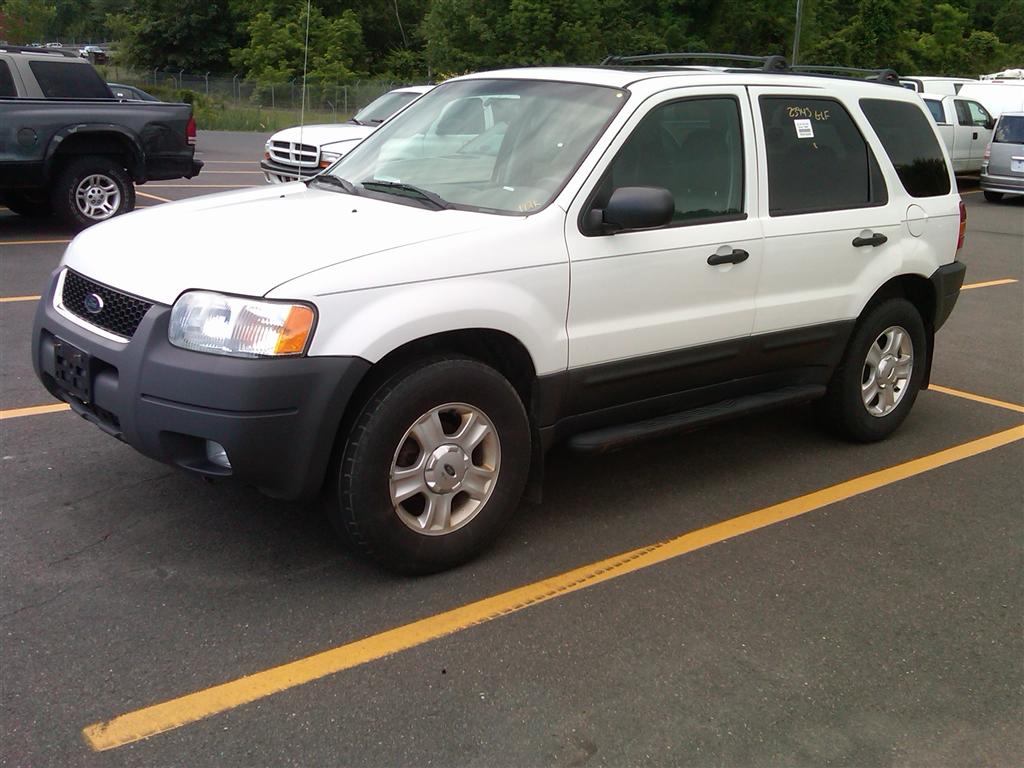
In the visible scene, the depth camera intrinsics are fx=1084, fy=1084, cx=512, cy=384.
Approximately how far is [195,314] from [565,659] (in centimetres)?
168

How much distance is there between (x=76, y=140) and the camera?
11.0 m

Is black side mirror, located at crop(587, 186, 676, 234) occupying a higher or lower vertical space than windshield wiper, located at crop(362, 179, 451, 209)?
higher

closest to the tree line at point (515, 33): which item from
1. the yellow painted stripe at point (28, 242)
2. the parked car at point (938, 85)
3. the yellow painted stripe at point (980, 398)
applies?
the parked car at point (938, 85)

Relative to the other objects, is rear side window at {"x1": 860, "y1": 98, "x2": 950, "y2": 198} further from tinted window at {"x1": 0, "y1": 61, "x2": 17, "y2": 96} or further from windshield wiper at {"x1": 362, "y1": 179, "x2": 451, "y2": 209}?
tinted window at {"x1": 0, "y1": 61, "x2": 17, "y2": 96}

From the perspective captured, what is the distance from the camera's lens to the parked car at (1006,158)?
19.1 meters

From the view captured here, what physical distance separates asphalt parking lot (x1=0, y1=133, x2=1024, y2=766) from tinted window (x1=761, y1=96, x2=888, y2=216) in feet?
4.40

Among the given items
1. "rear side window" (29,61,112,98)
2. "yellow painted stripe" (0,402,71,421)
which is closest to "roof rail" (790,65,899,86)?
"yellow painted stripe" (0,402,71,421)

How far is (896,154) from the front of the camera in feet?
18.6

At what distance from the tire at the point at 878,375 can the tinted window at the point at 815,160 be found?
0.63 m

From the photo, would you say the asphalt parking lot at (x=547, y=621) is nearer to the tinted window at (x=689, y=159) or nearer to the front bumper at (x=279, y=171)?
the tinted window at (x=689, y=159)

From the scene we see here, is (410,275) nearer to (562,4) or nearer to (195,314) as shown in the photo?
(195,314)

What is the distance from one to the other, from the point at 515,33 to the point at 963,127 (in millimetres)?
30849

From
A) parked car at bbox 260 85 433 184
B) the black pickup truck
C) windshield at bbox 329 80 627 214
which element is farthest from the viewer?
parked car at bbox 260 85 433 184

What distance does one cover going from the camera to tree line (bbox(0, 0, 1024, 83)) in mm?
48969
